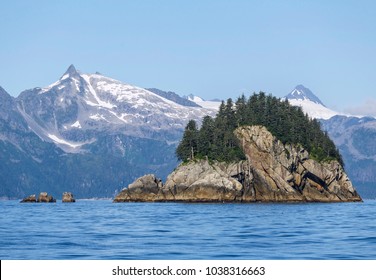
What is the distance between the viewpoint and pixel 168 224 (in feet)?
359

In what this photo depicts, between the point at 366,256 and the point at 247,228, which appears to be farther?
the point at 247,228

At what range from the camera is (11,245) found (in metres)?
78.6

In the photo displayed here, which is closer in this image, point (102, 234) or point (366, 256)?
point (366, 256)

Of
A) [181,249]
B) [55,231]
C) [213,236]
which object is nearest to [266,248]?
[181,249]

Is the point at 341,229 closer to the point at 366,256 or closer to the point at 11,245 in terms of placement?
the point at 366,256

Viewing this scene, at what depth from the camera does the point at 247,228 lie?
100125mm

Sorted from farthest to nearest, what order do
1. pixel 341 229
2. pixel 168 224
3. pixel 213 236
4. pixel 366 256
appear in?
pixel 168 224
pixel 341 229
pixel 213 236
pixel 366 256
